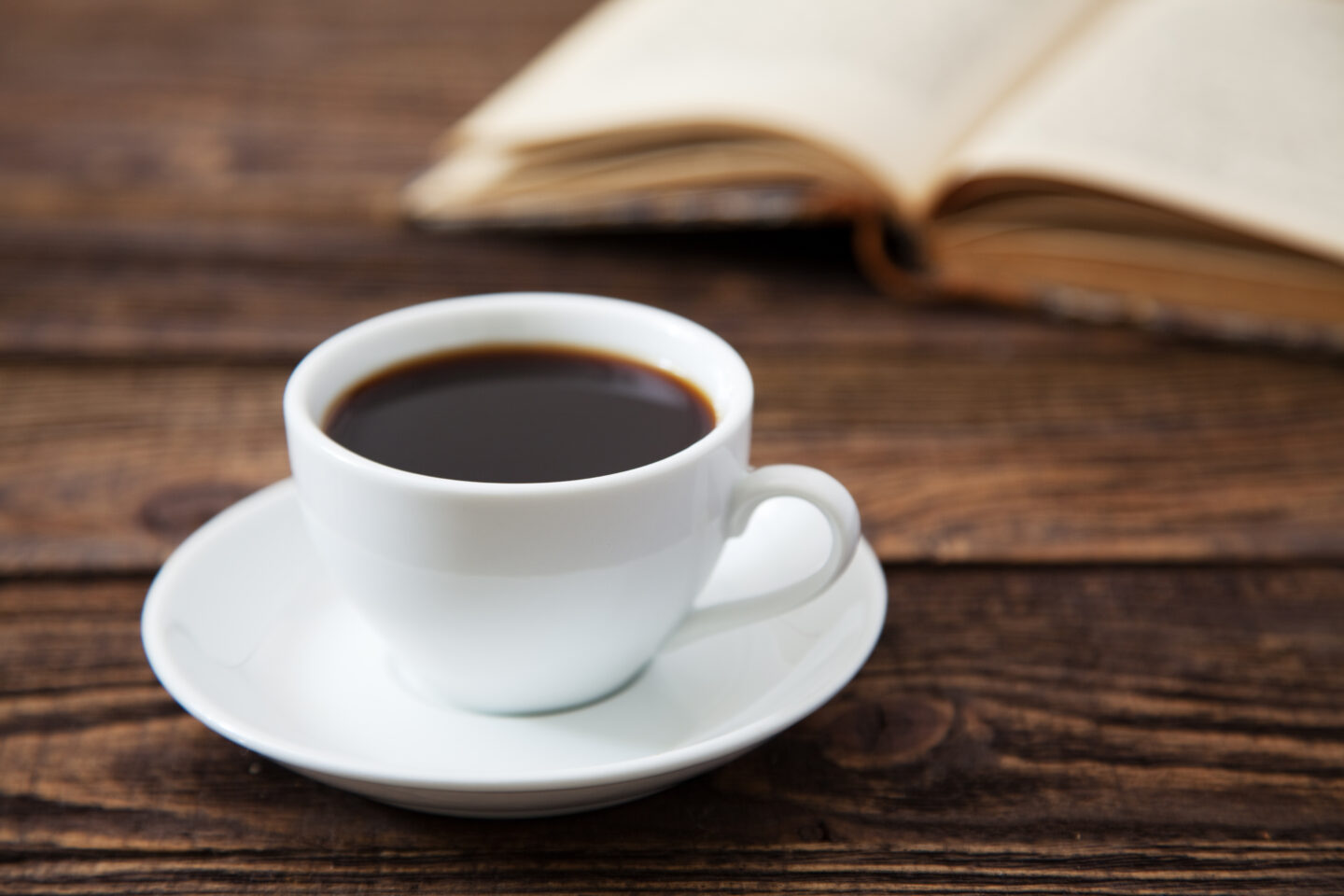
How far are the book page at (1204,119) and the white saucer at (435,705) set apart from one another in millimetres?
464

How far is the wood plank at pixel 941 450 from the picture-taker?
73 centimetres

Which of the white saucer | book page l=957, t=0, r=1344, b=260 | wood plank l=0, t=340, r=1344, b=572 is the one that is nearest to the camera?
the white saucer

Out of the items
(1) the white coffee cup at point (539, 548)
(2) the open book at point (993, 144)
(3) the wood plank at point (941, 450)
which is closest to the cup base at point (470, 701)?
(1) the white coffee cup at point (539, 548)

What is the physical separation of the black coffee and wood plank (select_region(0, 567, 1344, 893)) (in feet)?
0.46

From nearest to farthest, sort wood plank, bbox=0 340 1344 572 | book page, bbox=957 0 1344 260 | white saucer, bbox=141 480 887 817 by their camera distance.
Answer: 1. white saucer, bbox=141 480 887 817
2. wood plank, bbox=0 340 1344 572
3. book page, bbox=957 0 1344 260

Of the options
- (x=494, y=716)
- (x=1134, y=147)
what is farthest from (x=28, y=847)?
(x=1134, y=147)

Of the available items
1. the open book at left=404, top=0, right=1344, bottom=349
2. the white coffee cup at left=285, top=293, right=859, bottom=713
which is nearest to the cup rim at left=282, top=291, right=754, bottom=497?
the white coffee cup at left=285, top=293, right=859, bottom=713

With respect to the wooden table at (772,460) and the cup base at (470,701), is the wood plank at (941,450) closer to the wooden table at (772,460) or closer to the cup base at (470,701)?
Answer: the wooden table at (772,460)

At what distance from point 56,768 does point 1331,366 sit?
2.92 ft

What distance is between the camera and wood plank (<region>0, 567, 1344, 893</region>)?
0.48 meters

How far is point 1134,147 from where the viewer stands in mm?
950

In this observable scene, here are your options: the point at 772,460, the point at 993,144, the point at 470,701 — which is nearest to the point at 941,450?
the point at 772,460

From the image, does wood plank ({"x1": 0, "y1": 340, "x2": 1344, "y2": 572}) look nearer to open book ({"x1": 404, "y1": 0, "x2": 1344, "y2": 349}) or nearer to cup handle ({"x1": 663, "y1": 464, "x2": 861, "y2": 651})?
open book ({"x1": 404, "y1": 0, "x2": 1344, "y2": 349})

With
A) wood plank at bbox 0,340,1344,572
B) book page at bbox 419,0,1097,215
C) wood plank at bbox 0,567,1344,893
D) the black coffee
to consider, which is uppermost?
the black coffee
